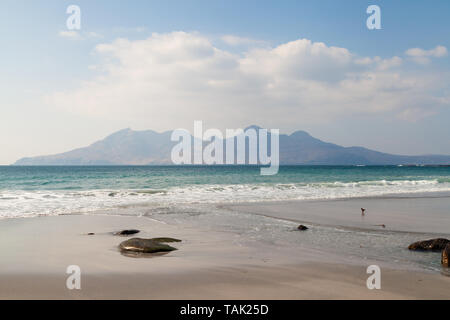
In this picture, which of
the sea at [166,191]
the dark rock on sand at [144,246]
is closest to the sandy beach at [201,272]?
the dark rock on sand at [144,246]

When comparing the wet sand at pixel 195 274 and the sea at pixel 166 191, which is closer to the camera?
the wet sand at pixel 195 274

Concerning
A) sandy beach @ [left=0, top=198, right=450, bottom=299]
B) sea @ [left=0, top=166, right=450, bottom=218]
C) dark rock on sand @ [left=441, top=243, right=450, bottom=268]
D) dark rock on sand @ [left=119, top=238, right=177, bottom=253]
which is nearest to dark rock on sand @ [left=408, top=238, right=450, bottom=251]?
sandy beach @ [left=0, top=198, right=450, bottom=299]

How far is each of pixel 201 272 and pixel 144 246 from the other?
7.20 feet

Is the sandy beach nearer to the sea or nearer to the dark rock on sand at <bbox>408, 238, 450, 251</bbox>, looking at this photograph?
the dark rock on sand at <bbox>408, 238, 450, 251</bbox>

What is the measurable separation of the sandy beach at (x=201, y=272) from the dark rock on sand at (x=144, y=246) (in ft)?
0.87

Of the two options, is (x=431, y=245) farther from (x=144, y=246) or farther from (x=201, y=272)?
(x=144, y=246)

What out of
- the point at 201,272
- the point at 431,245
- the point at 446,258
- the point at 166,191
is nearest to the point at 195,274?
the point at 201,272

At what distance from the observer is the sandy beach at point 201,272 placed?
16.9 ft

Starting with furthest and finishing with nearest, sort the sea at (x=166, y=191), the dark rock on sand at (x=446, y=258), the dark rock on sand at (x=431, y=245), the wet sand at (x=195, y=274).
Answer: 1. the sea at (x=166, y=191)
2. the dark rock on sand at (x=431, y=245)
3. the dark rock on sand at (x=446, y=258)
4. the wet sand at (x=195, y=274)

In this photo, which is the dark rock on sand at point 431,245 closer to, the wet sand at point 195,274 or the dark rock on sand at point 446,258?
the dark rock on sand at point 446,258

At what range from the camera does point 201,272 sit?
624 centimetres

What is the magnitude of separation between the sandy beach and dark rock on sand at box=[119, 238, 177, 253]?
265 mm
